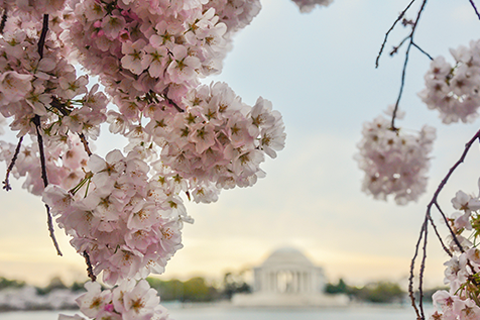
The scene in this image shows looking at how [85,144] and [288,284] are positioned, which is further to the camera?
[288,284]

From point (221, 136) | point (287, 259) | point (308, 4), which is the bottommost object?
point (221, 136)

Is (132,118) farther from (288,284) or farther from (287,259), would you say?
(287,259)

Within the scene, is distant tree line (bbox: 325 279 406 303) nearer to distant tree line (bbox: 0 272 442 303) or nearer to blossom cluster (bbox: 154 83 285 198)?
distant tree line (bbox: 0 272 442 303)

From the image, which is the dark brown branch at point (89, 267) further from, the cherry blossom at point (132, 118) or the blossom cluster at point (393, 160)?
the blossom cluster at point (393, 160)

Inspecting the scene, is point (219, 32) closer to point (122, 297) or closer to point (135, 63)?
point (135, 63)

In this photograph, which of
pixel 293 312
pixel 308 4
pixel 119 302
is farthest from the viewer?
pixel 293 312

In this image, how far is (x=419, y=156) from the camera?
4.27ft

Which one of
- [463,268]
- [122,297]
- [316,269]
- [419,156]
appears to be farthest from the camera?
[316,269]

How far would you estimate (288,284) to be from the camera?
17.9 m

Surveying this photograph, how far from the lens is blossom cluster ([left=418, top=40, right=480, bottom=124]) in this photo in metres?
0.96

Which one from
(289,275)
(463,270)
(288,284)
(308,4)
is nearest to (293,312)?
(288,284)

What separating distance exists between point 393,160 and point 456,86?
1.09 ft

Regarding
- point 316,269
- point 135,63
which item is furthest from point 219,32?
point 316,269

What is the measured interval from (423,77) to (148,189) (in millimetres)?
907
